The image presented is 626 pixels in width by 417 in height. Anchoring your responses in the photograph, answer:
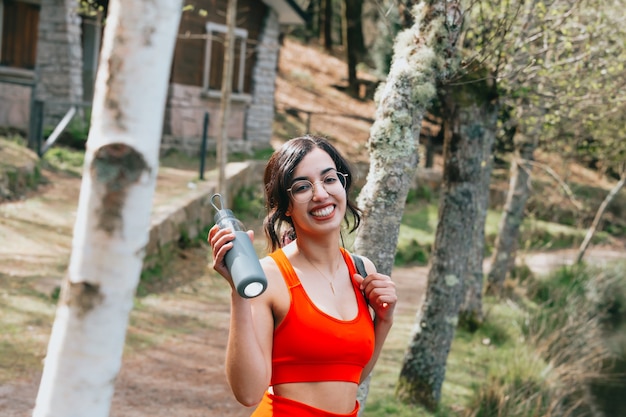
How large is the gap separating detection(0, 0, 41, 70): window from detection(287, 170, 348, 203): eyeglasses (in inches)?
621

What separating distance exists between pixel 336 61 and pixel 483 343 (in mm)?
21140

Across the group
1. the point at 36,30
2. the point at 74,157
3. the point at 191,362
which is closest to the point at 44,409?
the point at 191,362

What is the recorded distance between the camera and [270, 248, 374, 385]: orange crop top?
9.02 feet

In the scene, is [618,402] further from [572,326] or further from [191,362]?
[191,362]

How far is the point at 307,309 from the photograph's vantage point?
2.79 m

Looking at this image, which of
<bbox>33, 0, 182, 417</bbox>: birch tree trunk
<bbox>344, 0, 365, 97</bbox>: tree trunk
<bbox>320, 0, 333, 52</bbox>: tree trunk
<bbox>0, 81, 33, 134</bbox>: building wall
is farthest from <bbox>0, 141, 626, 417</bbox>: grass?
<bbox>320, 0, 333, 52</bbox>: tree trunk

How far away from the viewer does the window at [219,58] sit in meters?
18.8

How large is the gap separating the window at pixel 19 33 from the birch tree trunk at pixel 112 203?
54.3 feet

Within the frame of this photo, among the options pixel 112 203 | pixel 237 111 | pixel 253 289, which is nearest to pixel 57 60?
pixel 237 111

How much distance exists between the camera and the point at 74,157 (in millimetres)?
14672

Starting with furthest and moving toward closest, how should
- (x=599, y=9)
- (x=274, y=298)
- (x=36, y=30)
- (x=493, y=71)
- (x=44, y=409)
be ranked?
(x=36, y=30), (x=599, y=9), (x=493, y=71), (x=274, y=298), (x=44, y=409)

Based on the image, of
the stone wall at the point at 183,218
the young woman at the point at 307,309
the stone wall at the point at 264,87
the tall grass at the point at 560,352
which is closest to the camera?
the young woman at the point at 307,309

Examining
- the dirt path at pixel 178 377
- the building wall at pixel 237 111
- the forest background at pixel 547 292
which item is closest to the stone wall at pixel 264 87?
the building wall at pixel 237 111

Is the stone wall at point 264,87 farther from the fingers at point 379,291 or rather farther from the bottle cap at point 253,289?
the bottle cap at point 253,289
